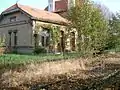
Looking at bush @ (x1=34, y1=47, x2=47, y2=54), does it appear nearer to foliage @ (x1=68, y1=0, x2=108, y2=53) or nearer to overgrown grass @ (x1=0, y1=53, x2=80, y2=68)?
foliage @ (x1=68, y1=0, x2=108, y2=53)

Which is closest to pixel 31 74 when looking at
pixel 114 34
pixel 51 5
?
pixel 114 34

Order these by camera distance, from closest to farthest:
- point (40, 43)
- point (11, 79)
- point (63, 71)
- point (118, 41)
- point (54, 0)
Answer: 1. point (11, 79)
2. point (63, 71)
3. point (40, 43)
4. point (118, 41)
5. point (54, 0)

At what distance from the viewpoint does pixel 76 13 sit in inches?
936

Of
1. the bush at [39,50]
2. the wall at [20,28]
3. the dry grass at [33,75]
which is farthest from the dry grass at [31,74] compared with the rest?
the wall at [20,28]

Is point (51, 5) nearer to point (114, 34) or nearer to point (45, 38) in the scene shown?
point (114, 34)

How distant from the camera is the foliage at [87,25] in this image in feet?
76.9

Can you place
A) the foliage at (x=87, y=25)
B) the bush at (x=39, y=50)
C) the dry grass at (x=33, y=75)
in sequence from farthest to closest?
the bush at (x=39, y=50) < the foliage at (x=87, y=25) < the dry grass at (x=33, y=75)

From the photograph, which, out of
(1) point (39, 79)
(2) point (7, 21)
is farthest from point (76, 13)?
(1) point (39, 79)

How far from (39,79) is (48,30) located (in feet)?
59.5

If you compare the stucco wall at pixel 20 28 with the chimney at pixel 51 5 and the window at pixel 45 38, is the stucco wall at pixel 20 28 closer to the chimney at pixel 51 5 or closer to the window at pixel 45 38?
the window at pixel 45 38

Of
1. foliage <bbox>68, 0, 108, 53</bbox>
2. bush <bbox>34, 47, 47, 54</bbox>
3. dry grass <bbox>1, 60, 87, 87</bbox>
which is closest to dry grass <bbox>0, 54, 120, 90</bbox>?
dry grass <bbox>1, 60, 87, 87</bbox>

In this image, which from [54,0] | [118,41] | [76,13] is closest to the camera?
[76,13]

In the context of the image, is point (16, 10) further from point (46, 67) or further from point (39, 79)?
point (39, 79)

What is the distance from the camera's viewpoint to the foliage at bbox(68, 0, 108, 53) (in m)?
23.5
